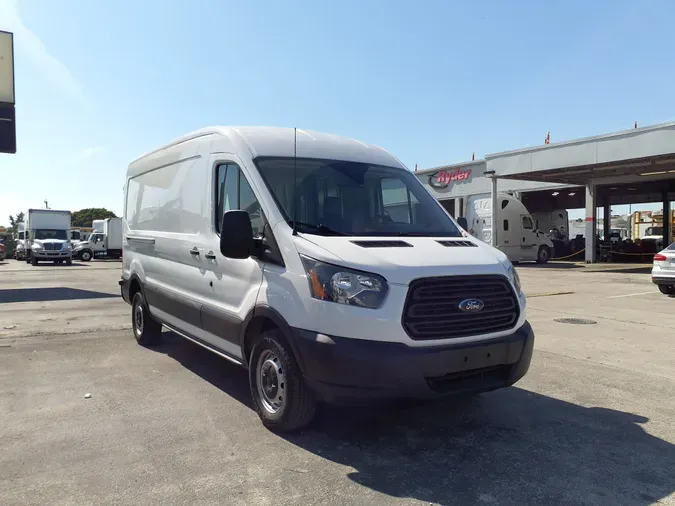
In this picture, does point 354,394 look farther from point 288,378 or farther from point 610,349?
point 610,349

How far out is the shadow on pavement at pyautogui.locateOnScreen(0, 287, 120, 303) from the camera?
1311 cm

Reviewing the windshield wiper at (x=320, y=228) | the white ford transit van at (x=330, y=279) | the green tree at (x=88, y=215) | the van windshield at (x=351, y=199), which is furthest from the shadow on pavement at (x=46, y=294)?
the green tree at (x=88, y=215)

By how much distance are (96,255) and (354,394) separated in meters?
42.9

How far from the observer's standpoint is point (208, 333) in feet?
16.9

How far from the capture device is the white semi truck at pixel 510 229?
1030 inches

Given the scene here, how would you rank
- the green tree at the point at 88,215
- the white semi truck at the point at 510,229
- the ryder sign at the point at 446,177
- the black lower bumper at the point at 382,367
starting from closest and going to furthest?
the black lower bumper at the point at 382,367, the white semi truck at the point at 510,229, the ryder sign at the point at 446,177, the green tree at the point at 88,215

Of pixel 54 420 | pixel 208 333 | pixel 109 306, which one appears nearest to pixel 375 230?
pixel 208 333

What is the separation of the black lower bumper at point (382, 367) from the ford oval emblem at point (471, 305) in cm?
24

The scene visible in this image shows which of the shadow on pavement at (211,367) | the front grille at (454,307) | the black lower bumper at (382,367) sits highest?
the front grille at (454,307)

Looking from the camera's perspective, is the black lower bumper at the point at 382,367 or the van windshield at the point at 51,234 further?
the van windshield at the point at 51,234

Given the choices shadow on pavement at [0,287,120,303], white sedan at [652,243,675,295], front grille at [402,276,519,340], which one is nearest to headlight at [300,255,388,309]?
front grille at [402,276,519,340]

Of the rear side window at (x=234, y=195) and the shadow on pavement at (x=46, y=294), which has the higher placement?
the rear side window at (x=234, y=195)

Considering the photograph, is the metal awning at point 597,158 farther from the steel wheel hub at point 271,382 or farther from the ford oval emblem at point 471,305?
the steel wheel hub at point 271,382

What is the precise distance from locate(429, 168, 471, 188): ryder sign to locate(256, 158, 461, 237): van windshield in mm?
30616
